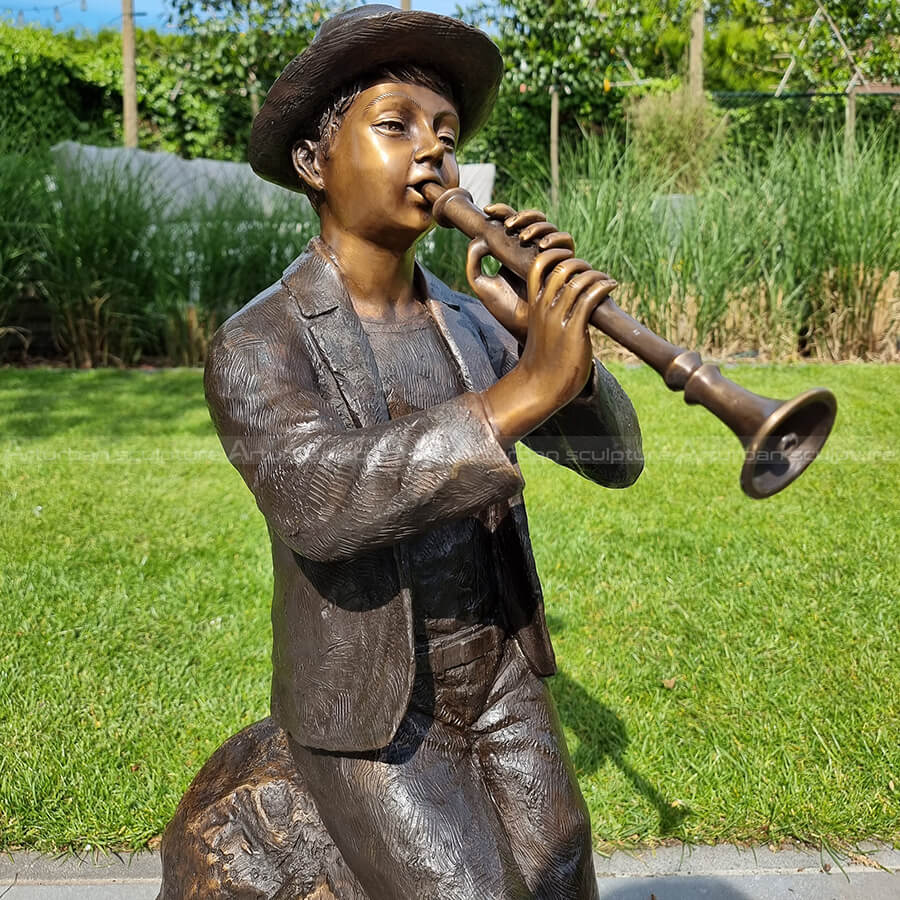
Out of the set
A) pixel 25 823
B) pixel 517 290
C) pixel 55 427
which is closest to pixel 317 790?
pixel 517 290

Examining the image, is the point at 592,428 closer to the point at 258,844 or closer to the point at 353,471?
the point at 353,471

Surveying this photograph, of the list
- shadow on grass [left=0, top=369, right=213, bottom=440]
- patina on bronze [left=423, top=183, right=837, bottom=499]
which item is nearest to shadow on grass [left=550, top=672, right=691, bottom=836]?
patina on bronze [left=423, top=183, right=837, bottom=499]

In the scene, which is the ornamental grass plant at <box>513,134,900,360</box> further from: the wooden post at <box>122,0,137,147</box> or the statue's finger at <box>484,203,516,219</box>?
the statue's finger at <box>484,203,516,219</box>

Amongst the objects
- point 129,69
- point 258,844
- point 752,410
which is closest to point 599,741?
point 258,844

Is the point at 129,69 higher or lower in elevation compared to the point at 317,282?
higher

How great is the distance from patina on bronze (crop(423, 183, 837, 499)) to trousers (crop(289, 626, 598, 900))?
2.58 ft

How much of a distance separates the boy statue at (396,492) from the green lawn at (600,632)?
52.5 inches

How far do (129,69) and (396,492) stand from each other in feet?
39.1

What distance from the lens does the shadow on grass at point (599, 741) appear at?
10.3 feet

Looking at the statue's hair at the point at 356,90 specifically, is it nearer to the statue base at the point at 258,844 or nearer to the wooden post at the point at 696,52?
the statue base at the point at 258,844

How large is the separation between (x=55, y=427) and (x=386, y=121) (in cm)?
618

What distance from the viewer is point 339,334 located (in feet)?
5.99

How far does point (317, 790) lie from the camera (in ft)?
6.32


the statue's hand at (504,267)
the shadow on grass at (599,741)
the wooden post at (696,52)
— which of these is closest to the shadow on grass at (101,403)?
the shadow on grass at (599,741)
